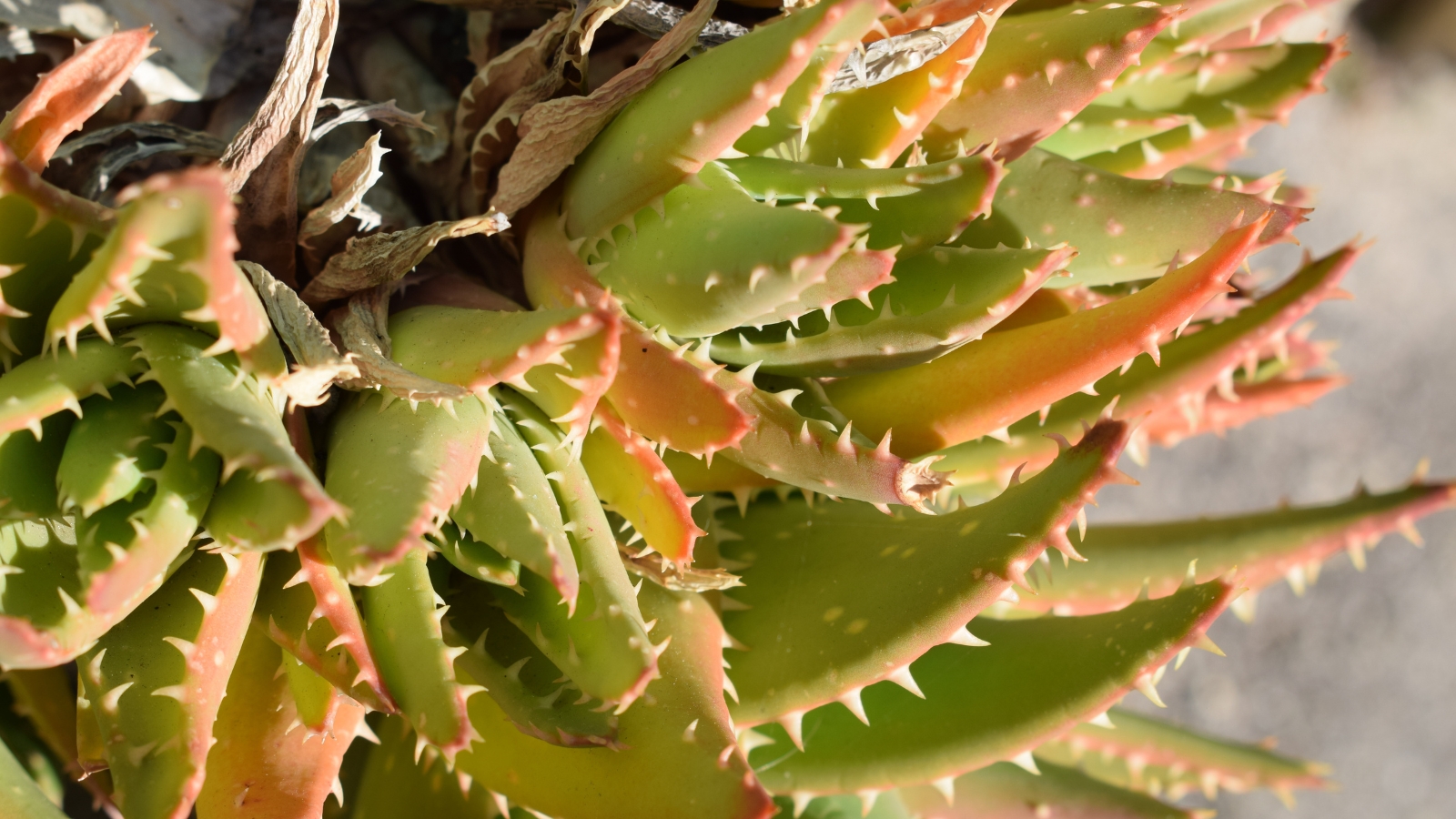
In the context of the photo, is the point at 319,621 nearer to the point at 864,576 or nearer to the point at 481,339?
the point at 481,339

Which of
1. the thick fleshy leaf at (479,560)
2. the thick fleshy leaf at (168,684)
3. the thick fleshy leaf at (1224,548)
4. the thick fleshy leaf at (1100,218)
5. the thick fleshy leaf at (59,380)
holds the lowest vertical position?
the thick fleshy leaf at (1224,548)

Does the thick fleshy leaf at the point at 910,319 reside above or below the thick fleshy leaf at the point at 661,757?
above

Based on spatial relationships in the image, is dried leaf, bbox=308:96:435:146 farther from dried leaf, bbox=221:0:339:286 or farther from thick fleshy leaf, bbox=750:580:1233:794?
thick fleshy leaf, bbox=750:580:1233:794

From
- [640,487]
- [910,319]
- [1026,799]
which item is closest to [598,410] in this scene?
[640,487]

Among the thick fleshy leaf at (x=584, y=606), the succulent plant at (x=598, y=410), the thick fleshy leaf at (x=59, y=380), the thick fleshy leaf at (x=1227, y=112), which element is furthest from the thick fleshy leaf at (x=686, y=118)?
the thick fleshy leaf at (x=1227, y=112)

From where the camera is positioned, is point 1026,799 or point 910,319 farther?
point 1026,799

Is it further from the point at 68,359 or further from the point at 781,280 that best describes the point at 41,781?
the point at 781,280

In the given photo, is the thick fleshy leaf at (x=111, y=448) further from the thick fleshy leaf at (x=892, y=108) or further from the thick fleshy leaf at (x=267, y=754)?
the thick fleshy leaf at (x=892, y=108)

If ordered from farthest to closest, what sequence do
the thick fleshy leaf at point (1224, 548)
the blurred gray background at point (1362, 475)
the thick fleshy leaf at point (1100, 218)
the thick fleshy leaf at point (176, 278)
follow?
the blurred gray background at point (1362, 475) < the thick fleshy leaf at point (1224, 548) < the thick fleshy leaf at point (1100, 218) < the thick fleshy leaf at point (176, 278)
